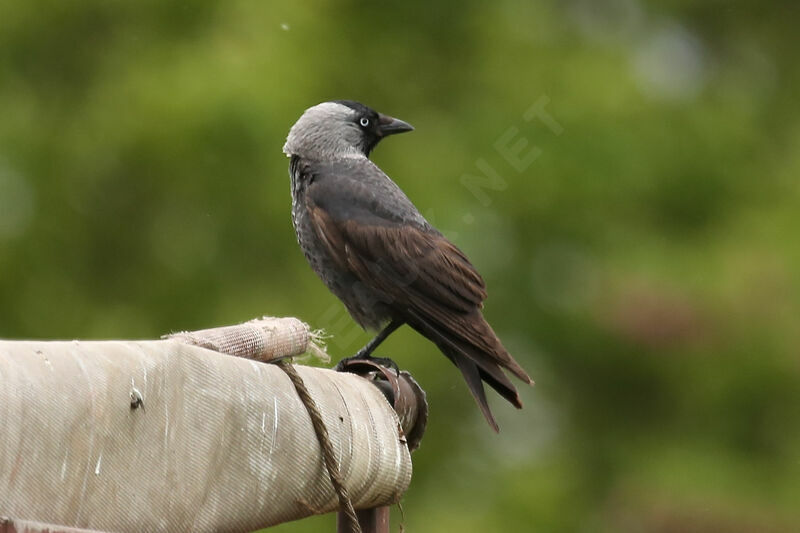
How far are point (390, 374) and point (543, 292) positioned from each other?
5791 millimetres

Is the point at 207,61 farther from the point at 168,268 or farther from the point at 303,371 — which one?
the point at 303,371

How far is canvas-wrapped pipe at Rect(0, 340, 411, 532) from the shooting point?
1.96 meters

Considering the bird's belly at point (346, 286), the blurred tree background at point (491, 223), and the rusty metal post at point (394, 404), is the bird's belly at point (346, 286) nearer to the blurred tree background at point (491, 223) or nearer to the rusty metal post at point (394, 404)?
the rusty metal post at point (394, 404)

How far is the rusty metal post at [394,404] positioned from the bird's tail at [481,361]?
0.88 meters

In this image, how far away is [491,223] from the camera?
8.73 meters

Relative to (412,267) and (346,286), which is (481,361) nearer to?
(412,267)

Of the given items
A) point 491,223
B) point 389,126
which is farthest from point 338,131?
point 491,223

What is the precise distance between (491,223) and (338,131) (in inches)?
122

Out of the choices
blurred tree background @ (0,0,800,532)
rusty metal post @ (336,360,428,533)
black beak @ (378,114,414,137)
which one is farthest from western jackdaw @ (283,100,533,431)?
blurred tree background @ (0,0,800,532)

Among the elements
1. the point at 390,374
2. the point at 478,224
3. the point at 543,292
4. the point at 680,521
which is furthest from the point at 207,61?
the point at 390,374

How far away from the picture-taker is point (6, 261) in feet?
26.7

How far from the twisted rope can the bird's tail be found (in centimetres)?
156

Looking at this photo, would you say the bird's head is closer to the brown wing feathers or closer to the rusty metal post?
the brown wing feathers

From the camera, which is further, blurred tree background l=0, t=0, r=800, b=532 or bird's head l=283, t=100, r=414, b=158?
blurred tree background l=0, t=0, r=800, b=532
